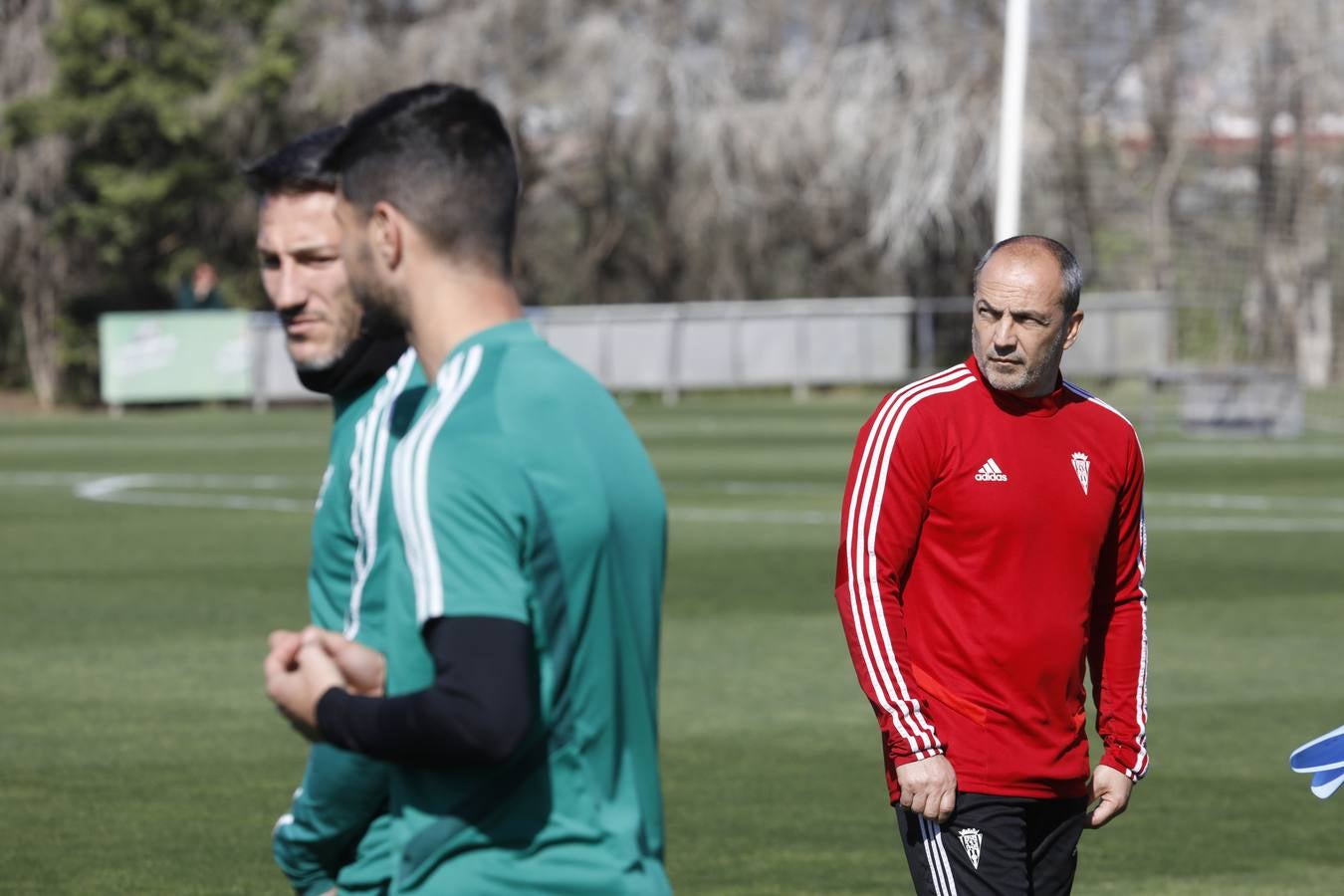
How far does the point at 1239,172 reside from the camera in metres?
32.2

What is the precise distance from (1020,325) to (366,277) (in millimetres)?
2094

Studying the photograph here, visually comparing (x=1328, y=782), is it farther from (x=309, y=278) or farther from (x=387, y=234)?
(x=387, y=234)

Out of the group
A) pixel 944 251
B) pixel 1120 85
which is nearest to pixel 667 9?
pixel 944 251

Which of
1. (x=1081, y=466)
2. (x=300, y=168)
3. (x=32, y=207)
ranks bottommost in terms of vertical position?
(x=32, y=207)

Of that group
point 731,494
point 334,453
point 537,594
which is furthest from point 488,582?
point 731,494

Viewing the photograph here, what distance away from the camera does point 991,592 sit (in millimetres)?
4746

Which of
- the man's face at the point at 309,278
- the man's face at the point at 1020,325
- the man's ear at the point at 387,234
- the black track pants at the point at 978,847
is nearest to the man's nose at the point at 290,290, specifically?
the man's face at the point at 309,278

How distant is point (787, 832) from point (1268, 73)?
2535 centimetres

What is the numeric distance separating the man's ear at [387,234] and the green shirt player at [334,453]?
0.39 meters

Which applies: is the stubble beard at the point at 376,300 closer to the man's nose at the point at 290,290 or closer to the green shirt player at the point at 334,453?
the green shirt player at the point at 334,453

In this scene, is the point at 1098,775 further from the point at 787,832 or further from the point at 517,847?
the point at 787,832

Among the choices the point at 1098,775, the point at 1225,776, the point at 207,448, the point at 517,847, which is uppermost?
the point at 517,847

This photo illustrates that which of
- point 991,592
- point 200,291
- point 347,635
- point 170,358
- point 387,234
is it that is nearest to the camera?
point 387,234

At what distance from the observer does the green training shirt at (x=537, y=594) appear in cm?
285
